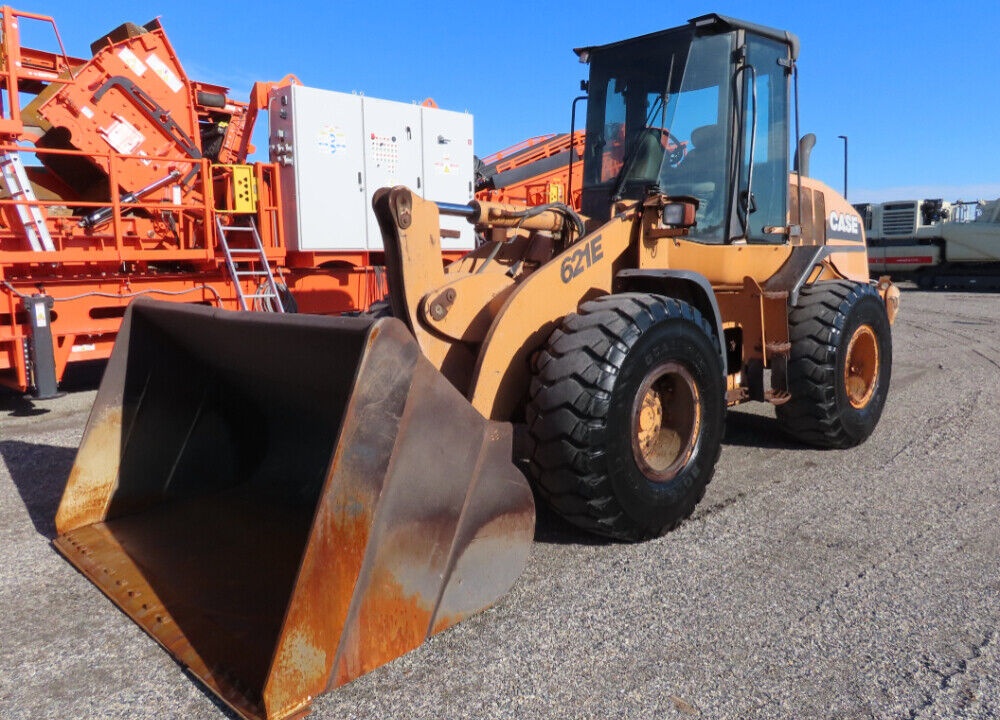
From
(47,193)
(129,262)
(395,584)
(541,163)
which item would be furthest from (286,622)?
(541,163)

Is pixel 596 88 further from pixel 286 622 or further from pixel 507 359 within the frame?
pixel 286 622

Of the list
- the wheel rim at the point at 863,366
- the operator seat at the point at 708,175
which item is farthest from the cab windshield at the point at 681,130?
the wheel rim at the point at 863,366

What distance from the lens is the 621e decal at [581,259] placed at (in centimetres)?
356

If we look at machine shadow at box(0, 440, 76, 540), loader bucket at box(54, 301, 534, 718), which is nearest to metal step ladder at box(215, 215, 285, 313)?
machine shadow at box(0, 440, 76, 540)

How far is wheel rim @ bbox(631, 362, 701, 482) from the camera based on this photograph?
141 inches

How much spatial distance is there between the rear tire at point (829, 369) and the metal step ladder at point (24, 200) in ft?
19.9

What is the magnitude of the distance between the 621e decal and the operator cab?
79 cm

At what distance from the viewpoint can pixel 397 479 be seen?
8.00ft

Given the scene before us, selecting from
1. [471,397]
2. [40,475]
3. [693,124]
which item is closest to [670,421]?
[471,397]

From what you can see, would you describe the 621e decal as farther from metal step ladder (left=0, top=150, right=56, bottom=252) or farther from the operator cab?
metal step ladder (left=0, top=150, right=56, bottom=252)

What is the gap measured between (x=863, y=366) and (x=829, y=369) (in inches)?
35.2

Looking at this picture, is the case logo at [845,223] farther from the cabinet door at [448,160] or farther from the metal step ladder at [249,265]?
the metal step ladder at [249,265]

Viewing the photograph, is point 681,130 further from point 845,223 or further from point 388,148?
point 388,148

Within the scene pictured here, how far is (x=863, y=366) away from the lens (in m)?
5.52
